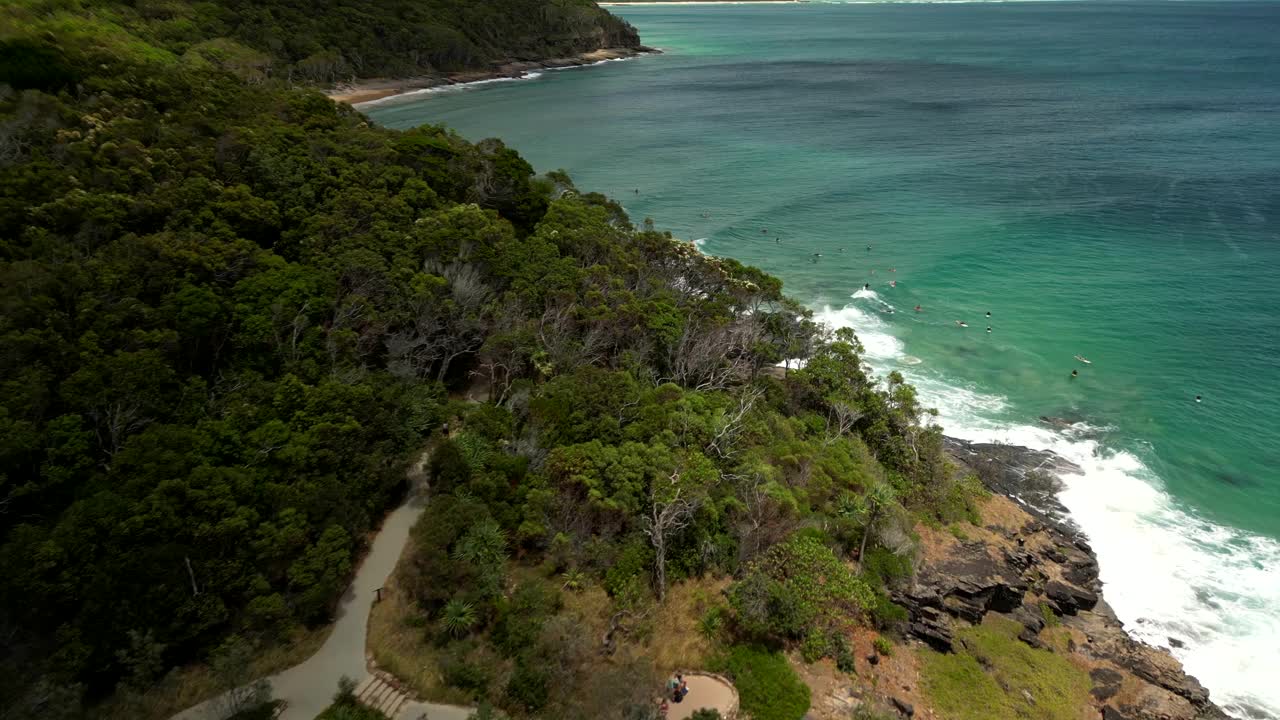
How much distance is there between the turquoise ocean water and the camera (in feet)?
115

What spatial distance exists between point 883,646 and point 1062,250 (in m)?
51.9

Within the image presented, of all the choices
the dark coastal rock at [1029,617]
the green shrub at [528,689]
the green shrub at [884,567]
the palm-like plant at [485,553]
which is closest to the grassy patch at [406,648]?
the green shrub at [528,689]

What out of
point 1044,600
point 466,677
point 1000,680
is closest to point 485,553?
point 466,677

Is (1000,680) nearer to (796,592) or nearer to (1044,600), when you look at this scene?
(1044,600)

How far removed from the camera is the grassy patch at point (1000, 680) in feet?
78.7

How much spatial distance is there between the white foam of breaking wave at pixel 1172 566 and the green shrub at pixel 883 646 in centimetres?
1348

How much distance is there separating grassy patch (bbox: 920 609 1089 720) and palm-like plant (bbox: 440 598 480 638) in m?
16.4

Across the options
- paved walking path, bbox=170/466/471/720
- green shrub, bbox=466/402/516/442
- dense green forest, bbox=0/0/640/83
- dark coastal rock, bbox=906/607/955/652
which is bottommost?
dark coastal rock, bbox=906/607/955/652

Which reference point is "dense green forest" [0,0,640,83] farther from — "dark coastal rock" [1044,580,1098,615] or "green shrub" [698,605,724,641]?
"dark coastal rock" [1044,580,1098,615]

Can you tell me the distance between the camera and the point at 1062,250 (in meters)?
62.6

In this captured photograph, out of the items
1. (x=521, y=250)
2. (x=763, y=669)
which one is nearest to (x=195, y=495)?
(x=763, y=669)

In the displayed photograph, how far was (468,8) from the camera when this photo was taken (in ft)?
523

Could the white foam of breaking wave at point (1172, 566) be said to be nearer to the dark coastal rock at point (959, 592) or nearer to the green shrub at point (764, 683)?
the dark coastal rock at point (959, 592)

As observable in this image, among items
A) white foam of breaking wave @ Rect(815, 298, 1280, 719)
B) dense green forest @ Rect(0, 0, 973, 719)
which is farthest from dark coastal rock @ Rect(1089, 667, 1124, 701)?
dense green forest @ Rect(0, 0, 973, 719)
